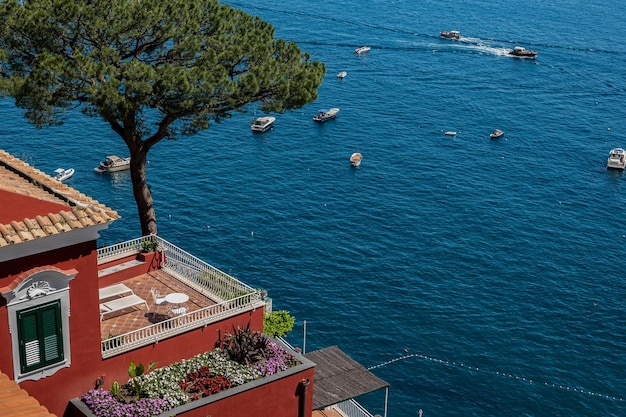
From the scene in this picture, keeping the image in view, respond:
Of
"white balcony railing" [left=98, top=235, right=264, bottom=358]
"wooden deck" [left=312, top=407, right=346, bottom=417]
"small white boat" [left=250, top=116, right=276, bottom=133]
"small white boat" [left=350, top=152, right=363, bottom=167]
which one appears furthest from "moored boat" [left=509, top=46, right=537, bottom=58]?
"white balcony railing" [left=98, top=235, right=264, bottom=358]

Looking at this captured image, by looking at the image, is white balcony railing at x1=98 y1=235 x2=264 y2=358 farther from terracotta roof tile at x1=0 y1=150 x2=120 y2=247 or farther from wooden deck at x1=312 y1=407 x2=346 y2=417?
wooden deck at x1=312 y1=407 x2=346 y2=417

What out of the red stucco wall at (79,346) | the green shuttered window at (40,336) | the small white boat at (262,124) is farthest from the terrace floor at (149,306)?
the small white boat at (262,124)

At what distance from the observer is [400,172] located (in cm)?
9744

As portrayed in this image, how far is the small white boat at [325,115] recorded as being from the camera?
111694 mm

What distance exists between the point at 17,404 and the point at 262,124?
3461 inches

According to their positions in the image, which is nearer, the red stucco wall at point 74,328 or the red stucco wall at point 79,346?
the red stucco wall at point 74,328

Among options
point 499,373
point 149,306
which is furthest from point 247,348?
point 499,373

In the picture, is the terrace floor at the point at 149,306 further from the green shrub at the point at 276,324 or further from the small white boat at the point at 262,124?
A: the small white boat at the point at 262,124

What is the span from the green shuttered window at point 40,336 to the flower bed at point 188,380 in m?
2.48

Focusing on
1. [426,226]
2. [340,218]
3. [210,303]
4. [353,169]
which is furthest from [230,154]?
[210,303]

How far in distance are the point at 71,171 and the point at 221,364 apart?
6319 cm

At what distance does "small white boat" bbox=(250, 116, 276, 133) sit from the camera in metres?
106

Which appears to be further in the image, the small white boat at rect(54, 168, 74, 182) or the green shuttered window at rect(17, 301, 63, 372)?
the small white boat at rect(54, 168, 74, 182)

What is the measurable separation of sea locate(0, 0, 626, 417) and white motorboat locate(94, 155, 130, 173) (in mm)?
1422
